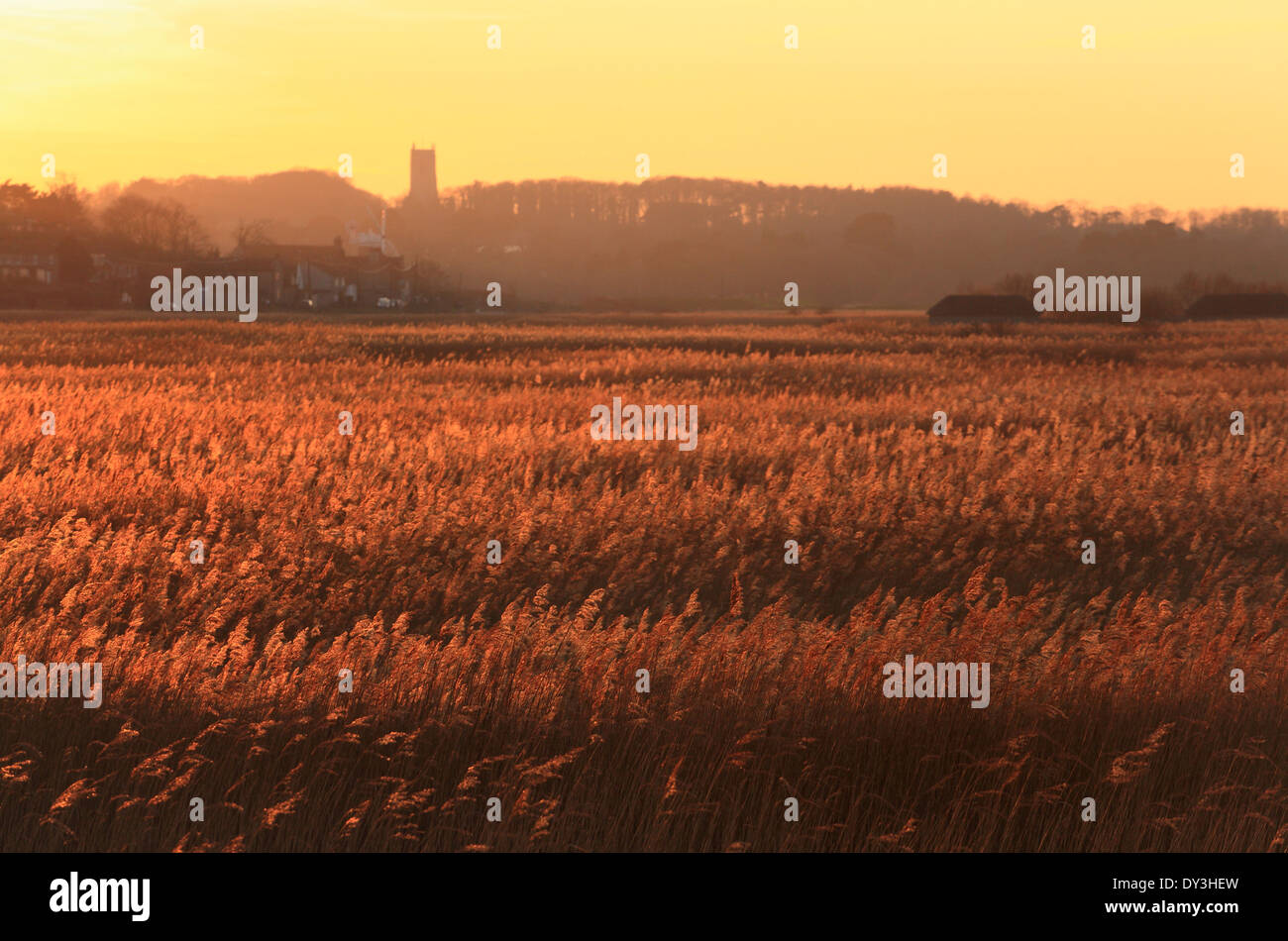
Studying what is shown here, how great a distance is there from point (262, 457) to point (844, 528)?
381 inches

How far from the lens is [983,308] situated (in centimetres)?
11619

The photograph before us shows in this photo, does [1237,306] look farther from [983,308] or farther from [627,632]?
[627,632]

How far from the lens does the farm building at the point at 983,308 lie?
115188 mm

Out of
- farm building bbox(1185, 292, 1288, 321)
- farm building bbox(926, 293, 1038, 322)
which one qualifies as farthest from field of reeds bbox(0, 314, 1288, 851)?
farm building bbox(1185, 292, 1288, 321)

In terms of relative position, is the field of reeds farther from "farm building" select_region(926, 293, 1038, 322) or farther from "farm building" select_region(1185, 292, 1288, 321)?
"farm building" select_region(1185, 292, 1288, 321)

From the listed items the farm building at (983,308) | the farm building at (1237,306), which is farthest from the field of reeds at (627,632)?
the farm building at (1237,306)

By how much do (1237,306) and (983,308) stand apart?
1130 inches

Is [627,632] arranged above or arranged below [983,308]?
below

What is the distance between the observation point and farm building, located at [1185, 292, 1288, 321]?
123 metres

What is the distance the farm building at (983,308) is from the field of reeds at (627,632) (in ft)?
304

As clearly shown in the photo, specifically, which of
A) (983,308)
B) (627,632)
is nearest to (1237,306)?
(983,308)

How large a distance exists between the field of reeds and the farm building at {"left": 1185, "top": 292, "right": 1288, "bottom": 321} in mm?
109080

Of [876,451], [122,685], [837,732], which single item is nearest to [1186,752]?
[837,732]

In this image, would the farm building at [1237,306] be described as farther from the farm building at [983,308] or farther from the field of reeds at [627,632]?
the field of reeds at [627,632]
